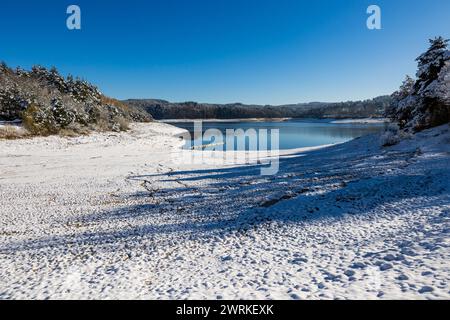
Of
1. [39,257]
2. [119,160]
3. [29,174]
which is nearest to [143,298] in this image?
[39,257]

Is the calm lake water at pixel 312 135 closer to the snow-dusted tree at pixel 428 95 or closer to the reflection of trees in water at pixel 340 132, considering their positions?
the reflection of trees in water at pixel 340 132

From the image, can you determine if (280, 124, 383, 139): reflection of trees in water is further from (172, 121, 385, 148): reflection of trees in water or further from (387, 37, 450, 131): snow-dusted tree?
(387, 37, 450, 131): snow-dusted tree

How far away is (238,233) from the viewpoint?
1138 centimetres

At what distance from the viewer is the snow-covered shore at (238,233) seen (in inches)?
279

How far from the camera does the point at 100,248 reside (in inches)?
416

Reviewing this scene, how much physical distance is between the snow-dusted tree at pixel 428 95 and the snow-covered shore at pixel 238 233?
4599 mm

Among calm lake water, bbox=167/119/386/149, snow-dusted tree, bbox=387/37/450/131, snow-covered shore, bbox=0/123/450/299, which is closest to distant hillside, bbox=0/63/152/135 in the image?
calm lake water, bbox=167/119/386/149

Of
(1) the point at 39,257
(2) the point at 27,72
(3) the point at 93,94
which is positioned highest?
(2) the point at 27,72

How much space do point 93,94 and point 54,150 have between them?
42.3m

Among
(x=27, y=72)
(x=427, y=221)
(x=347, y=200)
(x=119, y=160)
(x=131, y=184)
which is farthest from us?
(x=27, y=72)

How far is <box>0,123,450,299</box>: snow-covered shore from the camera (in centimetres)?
709

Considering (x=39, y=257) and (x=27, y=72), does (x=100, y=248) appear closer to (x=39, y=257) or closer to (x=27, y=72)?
(x=39, y=257)

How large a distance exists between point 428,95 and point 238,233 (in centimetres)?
2396

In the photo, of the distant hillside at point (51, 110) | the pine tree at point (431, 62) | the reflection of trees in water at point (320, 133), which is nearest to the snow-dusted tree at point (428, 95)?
the pine tree at point (431, 62)
